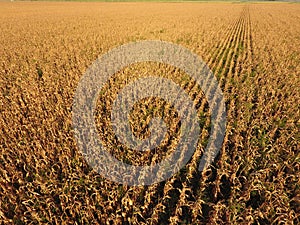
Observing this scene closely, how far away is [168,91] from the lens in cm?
776

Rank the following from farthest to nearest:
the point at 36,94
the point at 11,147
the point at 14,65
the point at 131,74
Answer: the point at 14,65, the point at 131,74, the point at 36,94, the point at 11,147

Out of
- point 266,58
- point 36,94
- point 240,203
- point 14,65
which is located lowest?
point 240,203

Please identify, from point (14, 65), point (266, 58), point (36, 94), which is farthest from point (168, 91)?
point (14, 65)

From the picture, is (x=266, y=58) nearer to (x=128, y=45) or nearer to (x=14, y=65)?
Result: (x=128, y=45)

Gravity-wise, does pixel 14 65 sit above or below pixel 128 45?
→ below

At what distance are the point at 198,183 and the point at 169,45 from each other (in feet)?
42.4

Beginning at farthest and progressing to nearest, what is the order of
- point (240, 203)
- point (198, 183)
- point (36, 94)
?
point (36, 94) < point (198, 183) < point (240, 203)

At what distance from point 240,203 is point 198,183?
33.2 inches

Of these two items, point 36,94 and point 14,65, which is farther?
point 14,65

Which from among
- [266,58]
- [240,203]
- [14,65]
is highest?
[266,58]

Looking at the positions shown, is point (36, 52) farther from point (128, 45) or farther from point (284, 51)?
point (284, 51)

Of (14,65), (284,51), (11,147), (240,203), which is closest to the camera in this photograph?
(240,203)

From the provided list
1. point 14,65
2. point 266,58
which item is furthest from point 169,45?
point 14,65

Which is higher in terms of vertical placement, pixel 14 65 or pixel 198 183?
pixel 14 65
